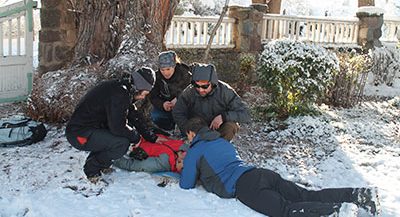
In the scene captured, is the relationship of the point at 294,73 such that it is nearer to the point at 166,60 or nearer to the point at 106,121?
the point at 166,60

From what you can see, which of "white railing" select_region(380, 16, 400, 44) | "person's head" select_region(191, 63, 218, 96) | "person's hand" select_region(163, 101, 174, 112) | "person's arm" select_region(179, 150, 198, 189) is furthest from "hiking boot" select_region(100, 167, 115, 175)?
"white railing" select_region(380, 16, 400, 44)

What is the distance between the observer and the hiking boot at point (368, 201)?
369 cm

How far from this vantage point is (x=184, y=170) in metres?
4.24

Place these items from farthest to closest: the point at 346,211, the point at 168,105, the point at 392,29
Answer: the point at 392,29 < the point at 168,105 < the point at 346,211

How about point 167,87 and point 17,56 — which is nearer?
point 167,87

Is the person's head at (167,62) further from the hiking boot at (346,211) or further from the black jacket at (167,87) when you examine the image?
the hiking boot at (346,211)

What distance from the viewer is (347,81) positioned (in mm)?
8445

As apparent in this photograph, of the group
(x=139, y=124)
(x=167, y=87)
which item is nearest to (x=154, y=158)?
(x=139, y=124)

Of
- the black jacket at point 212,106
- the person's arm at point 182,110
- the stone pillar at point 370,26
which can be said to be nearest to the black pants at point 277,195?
the black jacket at point 212,106

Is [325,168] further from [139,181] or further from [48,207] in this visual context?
[48,207]

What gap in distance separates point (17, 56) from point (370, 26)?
869 centimetres

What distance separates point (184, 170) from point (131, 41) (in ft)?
8.39

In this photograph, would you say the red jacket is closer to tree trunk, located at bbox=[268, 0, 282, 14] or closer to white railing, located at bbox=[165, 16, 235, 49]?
white railing, located at bbox=[165, 16, 235, 49]

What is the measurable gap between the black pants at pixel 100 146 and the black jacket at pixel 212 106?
2.61 ft
